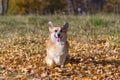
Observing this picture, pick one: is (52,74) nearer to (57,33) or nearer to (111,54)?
(57,33)

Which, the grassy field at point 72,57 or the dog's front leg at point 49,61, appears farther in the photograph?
the dog's front leg at point 49,61

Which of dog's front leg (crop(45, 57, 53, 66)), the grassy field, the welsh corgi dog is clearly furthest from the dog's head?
the grassy field

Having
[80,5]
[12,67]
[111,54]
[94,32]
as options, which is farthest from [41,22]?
[80,5]

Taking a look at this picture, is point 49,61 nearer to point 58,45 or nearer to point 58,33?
point 58,45

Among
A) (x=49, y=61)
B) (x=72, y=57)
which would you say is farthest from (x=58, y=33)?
(x=72, y=57)

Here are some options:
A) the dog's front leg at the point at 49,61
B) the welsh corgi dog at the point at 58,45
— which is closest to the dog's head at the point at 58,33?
the welsh corgi dog at the point at 58,45

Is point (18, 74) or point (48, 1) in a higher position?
point (18, 74)

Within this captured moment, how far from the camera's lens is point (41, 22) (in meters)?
17.7

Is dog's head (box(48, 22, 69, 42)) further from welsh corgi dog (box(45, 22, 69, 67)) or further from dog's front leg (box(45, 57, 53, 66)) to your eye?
dog's front leg (box(45, 57, 53, 66))

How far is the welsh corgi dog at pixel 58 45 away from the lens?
7891mm

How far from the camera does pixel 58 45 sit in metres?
7.99

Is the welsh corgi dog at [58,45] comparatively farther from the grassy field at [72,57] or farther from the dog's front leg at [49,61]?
the grassy field at [72,57]

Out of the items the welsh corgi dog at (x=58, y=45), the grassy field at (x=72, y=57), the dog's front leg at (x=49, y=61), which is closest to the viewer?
the grassy field at (x=72, y=57)

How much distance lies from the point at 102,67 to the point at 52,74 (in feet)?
3.27
